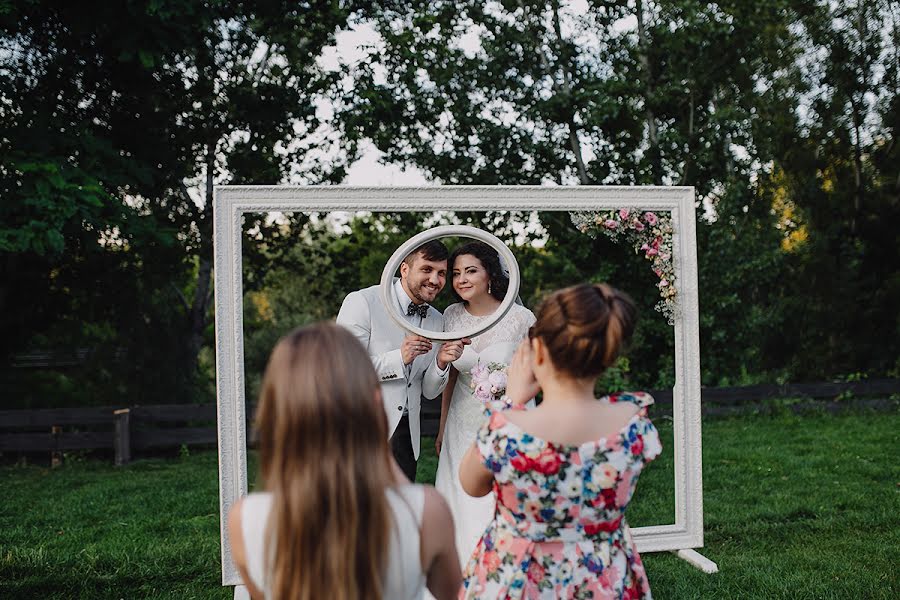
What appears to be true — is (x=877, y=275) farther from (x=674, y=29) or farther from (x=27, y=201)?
(x=27, y=201)

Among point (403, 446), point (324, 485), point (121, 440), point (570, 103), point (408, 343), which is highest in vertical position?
point (570, 103)

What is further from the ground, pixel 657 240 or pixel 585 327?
pixel 657 240

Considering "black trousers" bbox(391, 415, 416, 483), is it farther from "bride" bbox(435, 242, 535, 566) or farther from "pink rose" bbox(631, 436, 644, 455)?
"pink rose" bbox(631, 436, 644, 455)

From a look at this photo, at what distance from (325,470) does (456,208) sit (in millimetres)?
3172

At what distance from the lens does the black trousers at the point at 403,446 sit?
4.57 m

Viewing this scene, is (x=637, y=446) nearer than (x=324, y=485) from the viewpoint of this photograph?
No

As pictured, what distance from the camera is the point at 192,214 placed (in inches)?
381

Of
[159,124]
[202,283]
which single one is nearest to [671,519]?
[202,283]

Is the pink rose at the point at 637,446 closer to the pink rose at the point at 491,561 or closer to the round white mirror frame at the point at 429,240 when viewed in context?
the pink rose at the point at 491,561

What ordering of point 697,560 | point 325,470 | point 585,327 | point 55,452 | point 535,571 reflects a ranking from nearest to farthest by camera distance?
point 325,470
point 585,327
point 535,571
point 697,560
point 55,452

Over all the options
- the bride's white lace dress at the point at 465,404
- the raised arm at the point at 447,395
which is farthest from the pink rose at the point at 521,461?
the raised arm at the point at 447,395

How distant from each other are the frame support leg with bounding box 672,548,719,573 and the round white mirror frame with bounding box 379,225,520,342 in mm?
1974

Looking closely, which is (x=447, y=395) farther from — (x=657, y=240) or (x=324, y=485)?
(x=324, y=485)

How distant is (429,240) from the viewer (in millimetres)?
4316
